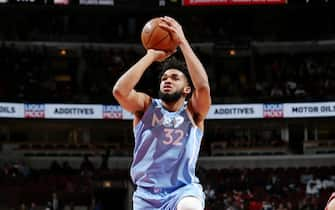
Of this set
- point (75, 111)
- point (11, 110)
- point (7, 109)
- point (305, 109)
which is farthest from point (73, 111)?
point (305, 109)


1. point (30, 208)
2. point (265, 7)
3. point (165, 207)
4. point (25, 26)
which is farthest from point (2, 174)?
point (165, 207)

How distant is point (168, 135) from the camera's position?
5590 millimetres

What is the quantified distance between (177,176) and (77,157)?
68.3 feet

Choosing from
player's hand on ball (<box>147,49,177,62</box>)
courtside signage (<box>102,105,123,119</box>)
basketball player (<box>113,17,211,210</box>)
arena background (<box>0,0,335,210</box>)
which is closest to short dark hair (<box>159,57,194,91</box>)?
basketball player (<box>113,17,211,210</box>)

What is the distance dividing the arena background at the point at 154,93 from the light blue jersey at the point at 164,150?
15.8m

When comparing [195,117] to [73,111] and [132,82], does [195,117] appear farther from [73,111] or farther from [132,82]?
[73,111]

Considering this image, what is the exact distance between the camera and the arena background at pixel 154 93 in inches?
914

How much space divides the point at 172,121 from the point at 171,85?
0.92ft

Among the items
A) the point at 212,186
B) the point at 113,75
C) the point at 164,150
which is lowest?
the point at 212,186

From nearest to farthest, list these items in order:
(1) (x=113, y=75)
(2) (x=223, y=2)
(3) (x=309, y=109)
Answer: (2) (x=223, y=2)
(3) (x=309, y=109)
(1) (x=113, y=75)

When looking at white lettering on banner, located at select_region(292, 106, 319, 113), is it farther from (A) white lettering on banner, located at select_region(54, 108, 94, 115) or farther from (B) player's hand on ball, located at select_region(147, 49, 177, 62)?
(B) player's hand on ball, located at select_region(147, 49, 177, 62)

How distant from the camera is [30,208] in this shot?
2200 cm

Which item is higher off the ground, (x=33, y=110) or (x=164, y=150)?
(x=164, y=150)

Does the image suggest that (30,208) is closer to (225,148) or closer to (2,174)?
(2,174)
